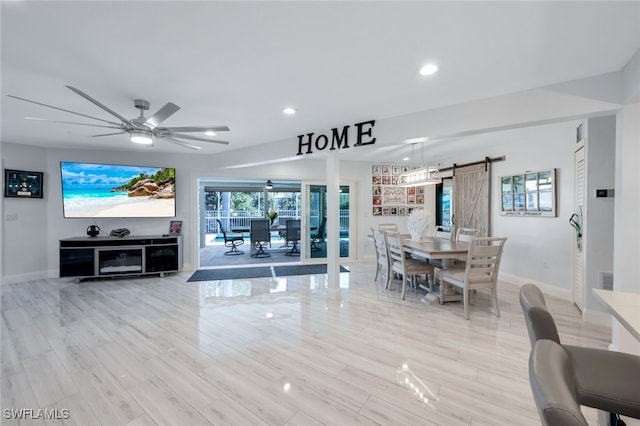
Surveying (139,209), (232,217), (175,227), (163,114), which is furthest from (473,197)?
(232,217)

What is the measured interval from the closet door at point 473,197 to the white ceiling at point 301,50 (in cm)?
301

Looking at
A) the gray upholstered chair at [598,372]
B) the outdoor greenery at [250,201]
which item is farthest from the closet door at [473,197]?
the outdoor greenery at [250,201]

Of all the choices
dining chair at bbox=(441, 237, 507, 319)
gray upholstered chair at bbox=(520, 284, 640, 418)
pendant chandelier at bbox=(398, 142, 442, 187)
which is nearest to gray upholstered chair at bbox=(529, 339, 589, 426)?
gray upholstered chair at bbox=(520, 284, 640, 418)

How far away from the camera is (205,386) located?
76.4 inches

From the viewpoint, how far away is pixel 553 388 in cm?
63

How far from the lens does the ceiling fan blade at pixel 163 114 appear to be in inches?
90.0

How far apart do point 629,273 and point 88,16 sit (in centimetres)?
431

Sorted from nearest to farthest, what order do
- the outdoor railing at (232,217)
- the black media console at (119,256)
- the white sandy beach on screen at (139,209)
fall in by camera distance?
1. the black media console at (119,256)
2. the white sandy beach on screen at (139,209)
3. the outdoor railing at (232,217)

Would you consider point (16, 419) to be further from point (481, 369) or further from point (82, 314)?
point (481, 369)

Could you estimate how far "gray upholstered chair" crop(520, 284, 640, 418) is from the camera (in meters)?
1.00

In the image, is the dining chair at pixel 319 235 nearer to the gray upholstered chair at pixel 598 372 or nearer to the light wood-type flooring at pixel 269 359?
the light wood-type flooring at pixel 269 359

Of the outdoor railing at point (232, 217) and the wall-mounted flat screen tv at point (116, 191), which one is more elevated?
the wall-mounted flat screen tv at point (116, 191)

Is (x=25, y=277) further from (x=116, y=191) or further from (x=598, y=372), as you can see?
(x=598, y=372)

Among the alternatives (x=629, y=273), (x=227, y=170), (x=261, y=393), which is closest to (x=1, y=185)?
(x=227, y=170)
